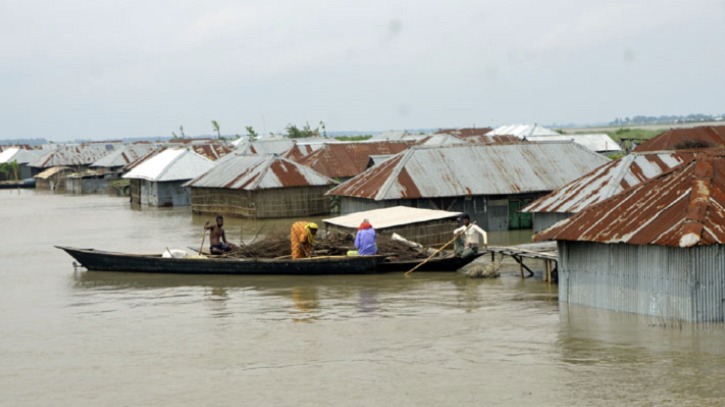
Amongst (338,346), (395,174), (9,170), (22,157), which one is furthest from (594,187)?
(22,157)

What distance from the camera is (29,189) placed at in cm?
7650

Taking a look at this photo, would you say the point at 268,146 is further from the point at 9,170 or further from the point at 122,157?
the point at 9,170

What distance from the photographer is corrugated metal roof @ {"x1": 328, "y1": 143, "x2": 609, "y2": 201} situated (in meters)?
31.2

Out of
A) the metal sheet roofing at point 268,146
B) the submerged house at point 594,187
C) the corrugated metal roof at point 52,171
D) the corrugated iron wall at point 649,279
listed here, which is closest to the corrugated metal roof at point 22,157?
the corrugated metal roof at point 52,171

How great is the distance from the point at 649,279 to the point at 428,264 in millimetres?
7823

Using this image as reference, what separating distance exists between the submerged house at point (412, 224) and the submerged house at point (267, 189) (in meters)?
13.0

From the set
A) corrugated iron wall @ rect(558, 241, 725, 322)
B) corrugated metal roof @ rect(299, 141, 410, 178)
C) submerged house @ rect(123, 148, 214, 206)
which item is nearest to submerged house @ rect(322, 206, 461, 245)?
corrugated iron wall @ rect(558, 241, 725, 322)

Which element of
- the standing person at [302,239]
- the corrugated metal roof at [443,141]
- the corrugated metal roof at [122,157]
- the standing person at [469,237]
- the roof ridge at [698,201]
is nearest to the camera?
the roof ridge at [698,201]

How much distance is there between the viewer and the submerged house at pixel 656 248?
14.9 meters

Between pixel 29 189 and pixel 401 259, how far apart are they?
194ft

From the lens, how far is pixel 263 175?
40.6 m

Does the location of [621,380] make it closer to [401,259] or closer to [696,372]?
[696,372]

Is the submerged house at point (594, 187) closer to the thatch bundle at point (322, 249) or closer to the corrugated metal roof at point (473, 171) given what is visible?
the thatch bundle at point (322, 249)

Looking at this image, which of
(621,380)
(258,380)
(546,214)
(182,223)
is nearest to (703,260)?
(621,380)
